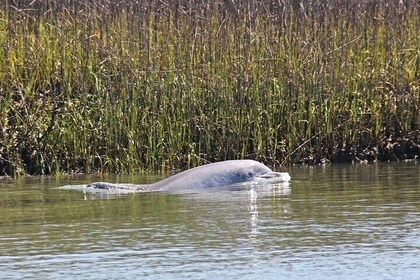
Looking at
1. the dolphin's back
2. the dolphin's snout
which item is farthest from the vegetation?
the dolphin's snout

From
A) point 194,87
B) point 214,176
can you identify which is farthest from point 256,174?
point 194,87

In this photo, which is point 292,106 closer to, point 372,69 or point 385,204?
point 372,69

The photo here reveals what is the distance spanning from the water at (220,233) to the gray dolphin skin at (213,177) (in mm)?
342

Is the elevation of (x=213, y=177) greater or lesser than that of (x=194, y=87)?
lesser

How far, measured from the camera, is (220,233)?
711cm

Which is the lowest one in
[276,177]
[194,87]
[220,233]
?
[220,233]

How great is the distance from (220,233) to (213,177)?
3.18 meters

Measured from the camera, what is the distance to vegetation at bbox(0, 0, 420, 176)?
11758 millimetres

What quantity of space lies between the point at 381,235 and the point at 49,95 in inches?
239

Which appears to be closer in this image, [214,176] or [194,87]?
[214,176]

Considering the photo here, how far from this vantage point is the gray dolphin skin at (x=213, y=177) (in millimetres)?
9969

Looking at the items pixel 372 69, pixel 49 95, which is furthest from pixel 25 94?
pixel 372 69

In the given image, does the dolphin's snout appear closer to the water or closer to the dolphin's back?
the dolphin's back

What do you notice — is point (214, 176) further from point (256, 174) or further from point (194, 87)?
point (194, 87)
